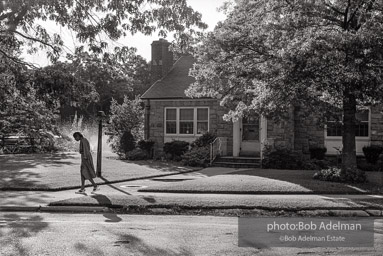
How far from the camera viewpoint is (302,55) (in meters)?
12.6

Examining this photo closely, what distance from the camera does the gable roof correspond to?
1012 inches

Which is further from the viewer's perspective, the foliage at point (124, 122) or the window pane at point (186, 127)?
the foliage at point (124, 122)

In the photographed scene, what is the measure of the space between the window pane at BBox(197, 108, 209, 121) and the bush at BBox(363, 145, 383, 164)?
28.0 ft

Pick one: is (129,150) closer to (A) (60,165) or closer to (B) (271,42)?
(A) (60,165)

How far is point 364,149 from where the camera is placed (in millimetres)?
21500

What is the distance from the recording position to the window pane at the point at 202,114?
25156 mm

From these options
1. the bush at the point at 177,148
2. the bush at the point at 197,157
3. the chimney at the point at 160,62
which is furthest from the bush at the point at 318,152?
the chimney at the point at 160,62

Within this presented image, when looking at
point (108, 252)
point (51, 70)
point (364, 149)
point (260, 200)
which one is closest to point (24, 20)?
point (51, 70)

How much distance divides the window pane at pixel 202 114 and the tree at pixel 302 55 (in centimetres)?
785

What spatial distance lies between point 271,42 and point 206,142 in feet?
31.6

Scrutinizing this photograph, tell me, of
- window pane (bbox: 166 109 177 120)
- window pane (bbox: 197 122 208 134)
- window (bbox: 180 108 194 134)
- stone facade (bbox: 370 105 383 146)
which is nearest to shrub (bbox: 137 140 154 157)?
window pane (bbox: 166 109 177 120)

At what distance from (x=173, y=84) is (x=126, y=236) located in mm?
19943

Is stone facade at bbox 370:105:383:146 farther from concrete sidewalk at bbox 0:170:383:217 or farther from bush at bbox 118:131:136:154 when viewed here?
bush at bbox 118:131:136:154

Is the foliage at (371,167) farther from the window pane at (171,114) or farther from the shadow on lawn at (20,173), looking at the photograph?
the shadow on lawn at (20,173)
